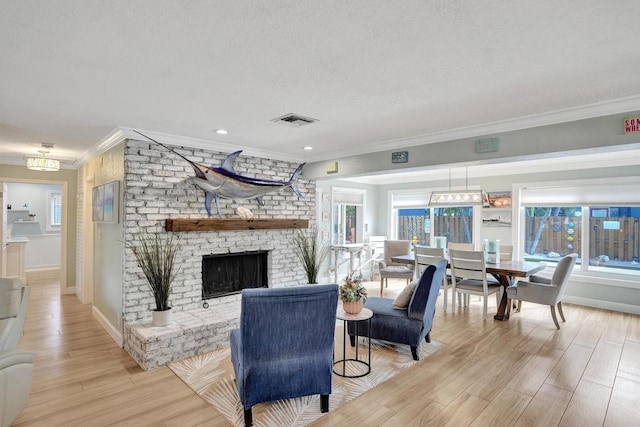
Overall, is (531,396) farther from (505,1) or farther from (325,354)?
(505,1)

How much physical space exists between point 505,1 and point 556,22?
377 mm

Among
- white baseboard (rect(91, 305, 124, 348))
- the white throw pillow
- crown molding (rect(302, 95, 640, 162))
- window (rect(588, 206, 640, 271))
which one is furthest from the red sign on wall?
white baseboard (rect(91, 305, 124, 348))

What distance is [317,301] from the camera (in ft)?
8.07

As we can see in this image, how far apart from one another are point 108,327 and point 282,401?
2793 mm

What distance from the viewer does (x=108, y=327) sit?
4285 millimetres

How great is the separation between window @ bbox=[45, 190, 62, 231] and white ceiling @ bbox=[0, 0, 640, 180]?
651 cm

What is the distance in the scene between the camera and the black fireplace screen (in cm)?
455

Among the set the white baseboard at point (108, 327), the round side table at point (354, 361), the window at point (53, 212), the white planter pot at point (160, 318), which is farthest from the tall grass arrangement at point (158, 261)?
the window at point (53, 212)

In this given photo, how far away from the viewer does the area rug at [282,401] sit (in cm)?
252

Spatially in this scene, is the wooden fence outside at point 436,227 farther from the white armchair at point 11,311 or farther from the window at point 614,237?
the white armchair at point 11,311

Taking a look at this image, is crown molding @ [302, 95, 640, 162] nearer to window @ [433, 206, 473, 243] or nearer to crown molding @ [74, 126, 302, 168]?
crown molding @ [74, 126, 302, 168]

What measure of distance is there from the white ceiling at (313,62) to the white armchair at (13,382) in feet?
6.16

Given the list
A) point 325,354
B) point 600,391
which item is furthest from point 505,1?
point 600,391

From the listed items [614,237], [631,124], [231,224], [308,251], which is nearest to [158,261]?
[231,224]
